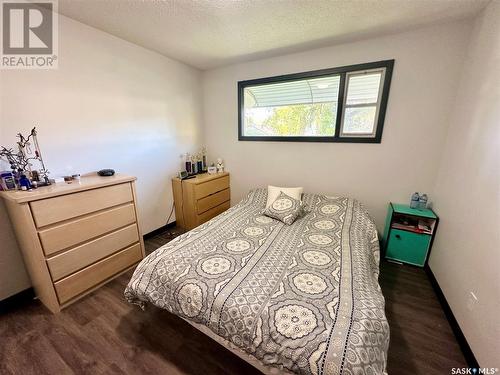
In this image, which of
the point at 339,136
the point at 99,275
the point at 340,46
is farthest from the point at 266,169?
the point at 99,275

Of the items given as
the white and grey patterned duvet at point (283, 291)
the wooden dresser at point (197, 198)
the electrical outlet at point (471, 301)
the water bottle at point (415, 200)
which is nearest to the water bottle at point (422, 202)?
the water bottle at point (415, 200)

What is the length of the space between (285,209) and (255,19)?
1793 millimetres

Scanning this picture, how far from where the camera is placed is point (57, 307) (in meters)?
1.58

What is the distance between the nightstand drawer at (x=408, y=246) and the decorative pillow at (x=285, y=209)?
1.02m

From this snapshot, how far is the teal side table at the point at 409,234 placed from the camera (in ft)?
6.62

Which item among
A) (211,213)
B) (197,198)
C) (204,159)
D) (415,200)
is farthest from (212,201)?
(415,200)

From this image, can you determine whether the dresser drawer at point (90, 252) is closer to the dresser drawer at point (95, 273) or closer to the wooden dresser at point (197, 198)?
the dresser drawer at point (95, 273)

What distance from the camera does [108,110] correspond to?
2127mm

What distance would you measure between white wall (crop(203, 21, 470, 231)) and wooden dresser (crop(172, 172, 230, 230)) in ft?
1.71

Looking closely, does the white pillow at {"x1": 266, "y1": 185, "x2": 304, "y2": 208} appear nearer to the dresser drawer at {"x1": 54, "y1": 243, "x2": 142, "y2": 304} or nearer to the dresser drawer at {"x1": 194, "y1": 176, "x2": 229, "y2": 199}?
the dresser drawer at {"x1": 194, "y1": 176, "x2": 229, "y2": 199}

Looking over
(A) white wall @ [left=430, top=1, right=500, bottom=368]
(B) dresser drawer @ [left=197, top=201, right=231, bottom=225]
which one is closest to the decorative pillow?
(B) dresser drawer @ [left=197, top=201, right=231, bottom=225]

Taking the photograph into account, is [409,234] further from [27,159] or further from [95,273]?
[27,159]

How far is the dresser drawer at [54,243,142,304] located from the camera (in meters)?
1.61

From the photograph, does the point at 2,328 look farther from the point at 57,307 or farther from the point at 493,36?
the point at 493,36
